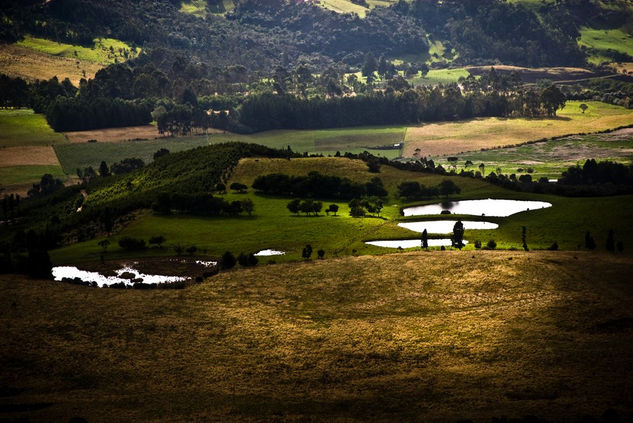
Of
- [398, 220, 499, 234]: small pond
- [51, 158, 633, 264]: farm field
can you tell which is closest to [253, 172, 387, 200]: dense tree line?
[51, 158, 633, 264]: farm field

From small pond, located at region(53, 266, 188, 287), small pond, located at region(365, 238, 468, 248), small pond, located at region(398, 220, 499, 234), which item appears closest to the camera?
small pond, located at region(53, 266, 188, 287)

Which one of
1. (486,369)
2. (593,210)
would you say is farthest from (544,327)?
(593,210)

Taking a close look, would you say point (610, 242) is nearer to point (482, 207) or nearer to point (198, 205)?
point (482, 207)

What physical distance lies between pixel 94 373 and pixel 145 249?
198 feet

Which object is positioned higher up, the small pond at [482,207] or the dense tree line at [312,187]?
the dense tree line at [312,187]

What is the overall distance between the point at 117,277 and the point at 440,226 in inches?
2593

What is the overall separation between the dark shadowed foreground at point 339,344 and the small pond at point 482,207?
47.6 metres

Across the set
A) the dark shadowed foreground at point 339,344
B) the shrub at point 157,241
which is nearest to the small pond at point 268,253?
the dark shadowed foreground at point 339,344

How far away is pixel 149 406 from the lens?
78.2 m

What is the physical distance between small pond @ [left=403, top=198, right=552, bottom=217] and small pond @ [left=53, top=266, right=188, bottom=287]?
66309 millimetres

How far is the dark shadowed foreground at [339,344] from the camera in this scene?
77062 millimetres

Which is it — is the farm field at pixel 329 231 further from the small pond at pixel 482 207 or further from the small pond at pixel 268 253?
the small pond at pixel 482 207

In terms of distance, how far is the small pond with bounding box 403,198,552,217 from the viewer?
566 ft

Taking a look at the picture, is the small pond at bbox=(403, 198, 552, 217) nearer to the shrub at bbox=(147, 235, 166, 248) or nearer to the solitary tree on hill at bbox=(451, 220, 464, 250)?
the solitary tree on hill at bbox=(451, 220, 464, 250)
